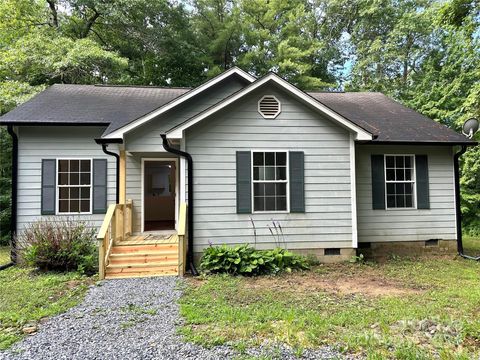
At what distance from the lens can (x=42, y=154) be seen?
752 centimetres

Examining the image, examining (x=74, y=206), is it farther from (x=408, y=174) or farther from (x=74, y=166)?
(x=408, y=174)

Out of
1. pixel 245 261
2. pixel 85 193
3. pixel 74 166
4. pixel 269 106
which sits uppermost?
pixel 269 106

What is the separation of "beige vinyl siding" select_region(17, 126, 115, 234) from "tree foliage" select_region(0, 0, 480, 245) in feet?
12.8

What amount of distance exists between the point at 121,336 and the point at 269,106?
5.19 metres

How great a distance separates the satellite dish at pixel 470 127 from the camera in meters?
7.74

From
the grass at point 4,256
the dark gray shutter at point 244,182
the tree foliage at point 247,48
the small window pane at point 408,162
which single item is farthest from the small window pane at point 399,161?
the grass at point 4,256

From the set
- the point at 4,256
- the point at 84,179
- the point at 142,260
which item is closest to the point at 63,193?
the point at 84,179

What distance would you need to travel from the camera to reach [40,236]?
6.08m

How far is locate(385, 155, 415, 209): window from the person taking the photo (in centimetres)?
789

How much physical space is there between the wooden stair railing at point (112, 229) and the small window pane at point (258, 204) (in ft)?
9.87

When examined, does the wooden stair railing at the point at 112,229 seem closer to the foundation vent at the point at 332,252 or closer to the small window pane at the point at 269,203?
the small window pane at the point at 269,203

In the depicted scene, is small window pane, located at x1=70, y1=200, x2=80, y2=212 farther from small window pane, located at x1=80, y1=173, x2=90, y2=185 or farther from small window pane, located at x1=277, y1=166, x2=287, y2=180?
small window pane, located at x1=277, y1=166, x2=287, y2=180

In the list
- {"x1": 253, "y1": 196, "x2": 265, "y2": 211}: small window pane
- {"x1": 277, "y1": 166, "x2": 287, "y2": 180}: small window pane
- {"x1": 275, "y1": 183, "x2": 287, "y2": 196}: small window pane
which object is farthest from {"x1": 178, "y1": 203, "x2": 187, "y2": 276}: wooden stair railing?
{"x1": 277, "y1": 166, "x2": 287, "y2": 180}: small window pane

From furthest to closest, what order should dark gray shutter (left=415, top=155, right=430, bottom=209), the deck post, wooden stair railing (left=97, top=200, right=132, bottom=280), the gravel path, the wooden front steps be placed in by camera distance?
1. dark gray shutter (left=415, top=155, right=430, bottom=209)
2. the deck post
3. the wooden front steps
4. wooden stair railing (left=97, top=200, right=132, bottom=280)
5. the gravel path
